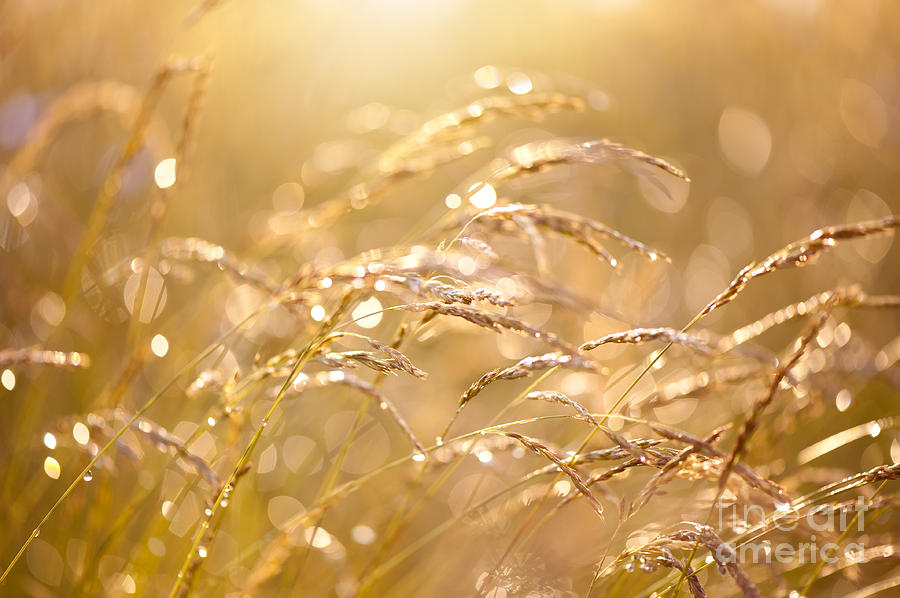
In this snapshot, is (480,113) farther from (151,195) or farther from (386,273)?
(151,195)

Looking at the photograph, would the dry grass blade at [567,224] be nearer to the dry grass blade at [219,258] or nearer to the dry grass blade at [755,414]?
the dry grass blade at [755,414]

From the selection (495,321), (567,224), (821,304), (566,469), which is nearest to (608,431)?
(566,469)

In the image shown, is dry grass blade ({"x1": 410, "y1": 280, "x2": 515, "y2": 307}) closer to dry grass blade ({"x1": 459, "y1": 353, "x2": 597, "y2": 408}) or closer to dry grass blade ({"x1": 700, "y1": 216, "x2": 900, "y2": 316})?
dry grass blade ({"x1": 459, "y1": 353, "x2": 597, "y2": 408})

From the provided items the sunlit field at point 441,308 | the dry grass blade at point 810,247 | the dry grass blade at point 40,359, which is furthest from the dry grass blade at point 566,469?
the dry grass blade at point 40,359

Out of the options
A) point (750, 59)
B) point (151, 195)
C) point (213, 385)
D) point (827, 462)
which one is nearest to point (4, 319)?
point (151, 195)

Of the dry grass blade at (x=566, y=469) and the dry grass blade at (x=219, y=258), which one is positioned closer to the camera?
the dry grass blade at (x=566, y=469)

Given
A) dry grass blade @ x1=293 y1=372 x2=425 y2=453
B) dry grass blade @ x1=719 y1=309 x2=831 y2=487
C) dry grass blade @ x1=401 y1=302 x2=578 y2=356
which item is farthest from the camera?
dry grass blade @ x1=293 y1=372 x2=425 y2=453

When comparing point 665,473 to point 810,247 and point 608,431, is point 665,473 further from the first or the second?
point 810,247

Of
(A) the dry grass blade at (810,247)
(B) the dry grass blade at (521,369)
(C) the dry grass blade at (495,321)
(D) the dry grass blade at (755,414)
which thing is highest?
(C) the dry grass blade at (495,321)

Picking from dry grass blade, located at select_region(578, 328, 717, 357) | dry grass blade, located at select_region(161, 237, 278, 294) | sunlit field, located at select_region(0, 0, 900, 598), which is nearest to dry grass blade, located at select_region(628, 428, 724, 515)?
sunlit field, located at select_region(0, 0, 900, 598)
